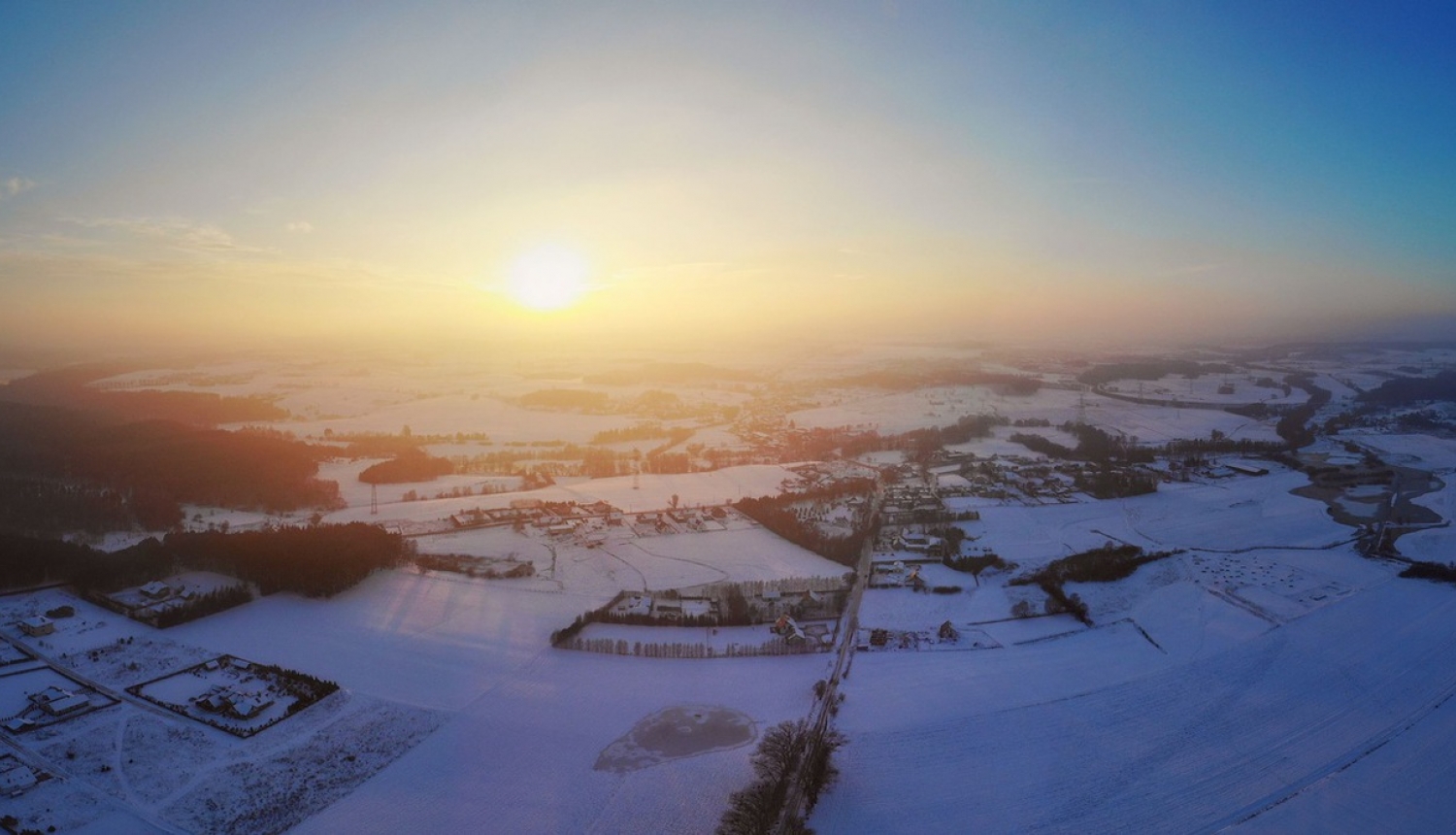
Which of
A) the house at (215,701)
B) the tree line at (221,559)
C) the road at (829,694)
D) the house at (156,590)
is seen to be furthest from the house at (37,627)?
the road at (829,694)

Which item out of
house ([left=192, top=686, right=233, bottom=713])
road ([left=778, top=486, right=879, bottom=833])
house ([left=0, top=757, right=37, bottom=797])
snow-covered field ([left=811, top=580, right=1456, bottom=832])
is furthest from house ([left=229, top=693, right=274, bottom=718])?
snow-covered field ([left=811, top=580, right=1456, bottom=832])

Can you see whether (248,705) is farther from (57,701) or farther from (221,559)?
(221,559)

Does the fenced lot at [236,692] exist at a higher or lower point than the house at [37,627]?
lower

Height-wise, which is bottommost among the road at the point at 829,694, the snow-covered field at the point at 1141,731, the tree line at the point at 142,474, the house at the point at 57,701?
the snow-covered field at the point at 1141,731

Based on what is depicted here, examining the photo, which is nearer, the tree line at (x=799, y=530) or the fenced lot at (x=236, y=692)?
the fenced lot at (x=236, y=692)

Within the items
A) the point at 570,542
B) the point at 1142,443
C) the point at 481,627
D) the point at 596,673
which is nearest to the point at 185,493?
the point at 570,542

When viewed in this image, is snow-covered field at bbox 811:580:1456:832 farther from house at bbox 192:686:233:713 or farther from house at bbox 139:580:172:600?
house at bbox 139:580:172:600

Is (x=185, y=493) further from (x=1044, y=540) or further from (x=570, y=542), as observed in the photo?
(x=1044, y=540)

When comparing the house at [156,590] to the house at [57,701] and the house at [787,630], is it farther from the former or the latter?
the house at [787,630]
